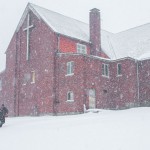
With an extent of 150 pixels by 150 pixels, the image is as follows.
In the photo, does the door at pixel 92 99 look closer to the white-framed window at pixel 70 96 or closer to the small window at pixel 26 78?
the white-framed window at pixel 70 96

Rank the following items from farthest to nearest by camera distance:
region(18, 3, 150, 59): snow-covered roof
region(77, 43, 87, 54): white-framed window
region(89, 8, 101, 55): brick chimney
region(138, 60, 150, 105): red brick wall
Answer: region(89, 8, 101, 55): brick chimney
region(77, 43, 87, 54): white-framed window
region(18, 3, 150, 59): snow-covered roof
region(138, 60, 150, 105): red brick wall

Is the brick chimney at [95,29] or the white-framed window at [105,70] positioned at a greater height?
the brick chimney at [95,29]

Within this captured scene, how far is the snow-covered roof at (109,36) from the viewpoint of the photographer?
34844 mm

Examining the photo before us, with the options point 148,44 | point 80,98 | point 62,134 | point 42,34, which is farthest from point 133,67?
point 62,134

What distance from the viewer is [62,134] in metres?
16.0

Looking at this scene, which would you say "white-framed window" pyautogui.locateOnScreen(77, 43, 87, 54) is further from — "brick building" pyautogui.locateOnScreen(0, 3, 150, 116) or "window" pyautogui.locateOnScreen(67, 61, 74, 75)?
"window" pyautogui.locateOnScreen(67, 61, 74, 75)

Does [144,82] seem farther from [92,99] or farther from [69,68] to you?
[69,68]

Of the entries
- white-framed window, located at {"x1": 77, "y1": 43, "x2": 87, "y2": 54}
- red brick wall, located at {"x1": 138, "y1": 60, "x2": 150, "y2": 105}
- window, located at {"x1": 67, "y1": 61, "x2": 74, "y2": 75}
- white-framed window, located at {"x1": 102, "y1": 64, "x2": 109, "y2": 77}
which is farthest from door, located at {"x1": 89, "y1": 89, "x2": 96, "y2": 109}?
white-framed window, located at {"x1": 77, "y1": 43, "x2": 87, "y2": 54}

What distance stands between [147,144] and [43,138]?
18.0 feet

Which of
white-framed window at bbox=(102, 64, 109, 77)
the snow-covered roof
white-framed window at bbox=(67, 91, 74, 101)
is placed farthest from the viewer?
the snow-covered roof

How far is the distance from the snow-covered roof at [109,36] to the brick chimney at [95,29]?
0.93 metres

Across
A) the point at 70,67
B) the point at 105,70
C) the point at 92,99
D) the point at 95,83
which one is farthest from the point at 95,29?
the point at 92,99

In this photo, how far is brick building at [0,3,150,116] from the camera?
31.0 m

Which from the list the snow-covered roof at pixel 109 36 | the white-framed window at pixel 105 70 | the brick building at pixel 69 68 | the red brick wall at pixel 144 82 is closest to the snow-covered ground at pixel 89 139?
the brick building at pixel 69 68
